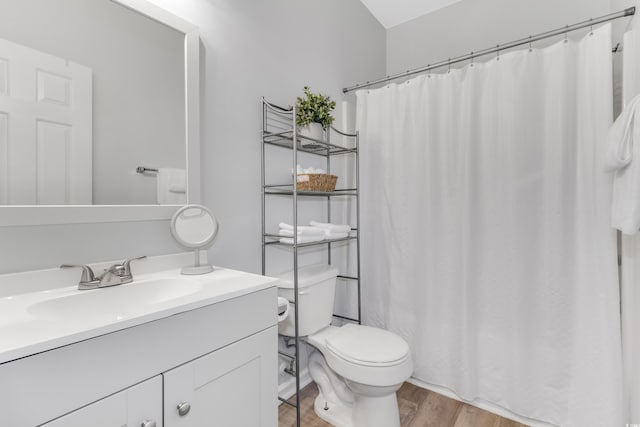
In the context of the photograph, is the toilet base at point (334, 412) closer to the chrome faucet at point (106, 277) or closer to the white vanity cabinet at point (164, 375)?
the white vanity cabinet at point (164, 375)

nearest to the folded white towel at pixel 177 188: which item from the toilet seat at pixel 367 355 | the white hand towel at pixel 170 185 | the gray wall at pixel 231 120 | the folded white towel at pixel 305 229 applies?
the white hand towel at pixel 170 185

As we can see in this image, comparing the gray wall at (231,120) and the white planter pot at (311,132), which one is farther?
the white planter pot at (311,132)

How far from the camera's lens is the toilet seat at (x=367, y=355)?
4.30 feet

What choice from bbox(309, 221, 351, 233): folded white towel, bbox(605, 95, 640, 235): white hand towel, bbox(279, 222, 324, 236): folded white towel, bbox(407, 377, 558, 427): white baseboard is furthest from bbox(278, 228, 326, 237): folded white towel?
bbox(605, 95, 640, 235): white hand towel

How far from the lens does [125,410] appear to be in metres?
0.67

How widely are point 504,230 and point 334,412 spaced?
129 cm

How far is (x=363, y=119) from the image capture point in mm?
2080

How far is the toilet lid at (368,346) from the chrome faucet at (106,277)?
0.93 m

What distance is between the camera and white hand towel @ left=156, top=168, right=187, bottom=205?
1.16 metres

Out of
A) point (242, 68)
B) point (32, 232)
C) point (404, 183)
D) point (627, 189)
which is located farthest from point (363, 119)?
point (32, 232)

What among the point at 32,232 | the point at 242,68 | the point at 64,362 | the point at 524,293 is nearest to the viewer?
the point at 64,362

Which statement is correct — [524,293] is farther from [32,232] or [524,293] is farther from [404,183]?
[32,232]

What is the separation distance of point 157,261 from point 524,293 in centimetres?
173

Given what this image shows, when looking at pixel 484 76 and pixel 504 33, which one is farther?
pixel 504 33
